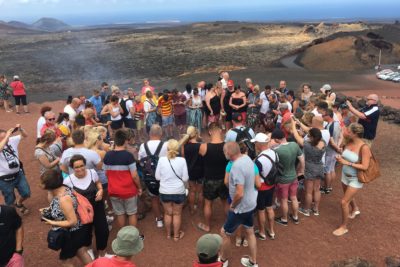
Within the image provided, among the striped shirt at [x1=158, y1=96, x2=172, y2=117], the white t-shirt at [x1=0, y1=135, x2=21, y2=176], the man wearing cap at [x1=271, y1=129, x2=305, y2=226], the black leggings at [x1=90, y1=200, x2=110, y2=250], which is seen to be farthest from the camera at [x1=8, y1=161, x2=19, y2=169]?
the striped shirt at [x1=158, y1=96, x2=172, y2=117]

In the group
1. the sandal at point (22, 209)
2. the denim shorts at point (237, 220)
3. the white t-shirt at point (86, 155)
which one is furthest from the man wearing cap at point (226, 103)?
the sandal at point (22, 209)

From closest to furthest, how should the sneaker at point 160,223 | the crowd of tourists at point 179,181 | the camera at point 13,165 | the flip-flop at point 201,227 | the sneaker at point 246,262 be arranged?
the crowd of tourists at point 179,181 < the sneaker at point 246,262 < the camera at point 13,165 < the flip-flop at point 201,227 < the sneaker at point 160,223

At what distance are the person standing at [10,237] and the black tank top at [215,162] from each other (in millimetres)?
2699

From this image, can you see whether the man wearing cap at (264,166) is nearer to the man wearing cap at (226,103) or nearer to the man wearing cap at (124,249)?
the man wearing cap at (124,249)

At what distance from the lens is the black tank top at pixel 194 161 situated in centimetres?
563

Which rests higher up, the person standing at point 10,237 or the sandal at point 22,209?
the person standing at point 10,237

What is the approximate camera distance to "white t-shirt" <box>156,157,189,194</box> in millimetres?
5277

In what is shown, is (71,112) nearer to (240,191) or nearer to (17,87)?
(240,191)

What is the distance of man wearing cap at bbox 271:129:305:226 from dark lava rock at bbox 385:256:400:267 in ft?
5.08

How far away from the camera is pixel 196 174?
594 centimetres

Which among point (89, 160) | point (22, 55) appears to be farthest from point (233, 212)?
point (22, 55)

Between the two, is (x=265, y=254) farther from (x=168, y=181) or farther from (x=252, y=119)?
(x=252, y=119)

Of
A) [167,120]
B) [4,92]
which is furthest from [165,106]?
[4,92]

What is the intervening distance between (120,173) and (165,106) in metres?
4.72
